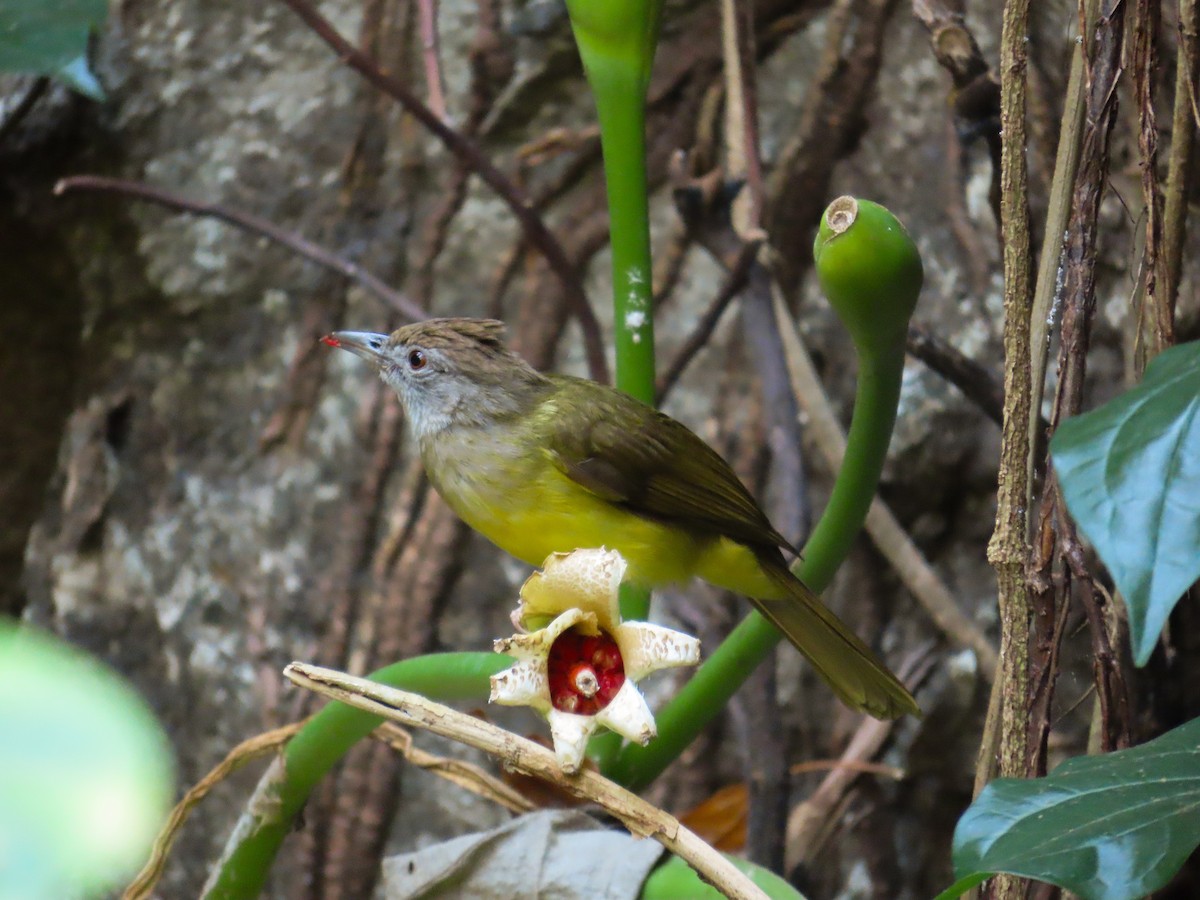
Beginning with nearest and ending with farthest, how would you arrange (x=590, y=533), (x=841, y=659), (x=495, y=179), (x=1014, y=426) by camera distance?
(x=1014, y=426)
(x=841, y=659)
(x=590, y=533)
(x=495, y=179)

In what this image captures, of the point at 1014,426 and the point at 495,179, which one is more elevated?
the point at 495,179

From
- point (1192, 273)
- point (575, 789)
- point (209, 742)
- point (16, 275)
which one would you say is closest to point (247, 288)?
point (16, 275)

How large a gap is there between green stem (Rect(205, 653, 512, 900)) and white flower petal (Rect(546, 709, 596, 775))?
0.40 meters

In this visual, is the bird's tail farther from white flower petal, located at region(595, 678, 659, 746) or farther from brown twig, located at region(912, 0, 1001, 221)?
white flower petal, located at region(595, 678, 659, 746)

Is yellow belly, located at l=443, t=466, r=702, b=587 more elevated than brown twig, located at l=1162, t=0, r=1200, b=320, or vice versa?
brown twig, located at l=1162, t=0, r=1200, b=320

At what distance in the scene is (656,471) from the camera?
2021 mm

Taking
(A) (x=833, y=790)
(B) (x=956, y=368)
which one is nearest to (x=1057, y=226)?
(B) (x=956, y=368)

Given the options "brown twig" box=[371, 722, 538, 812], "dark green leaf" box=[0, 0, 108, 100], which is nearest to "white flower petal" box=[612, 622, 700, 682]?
"brown twig" box=[371, 722, 538, 812]

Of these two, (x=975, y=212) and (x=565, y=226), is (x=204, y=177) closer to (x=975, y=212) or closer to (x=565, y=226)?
(x=565, y=226)

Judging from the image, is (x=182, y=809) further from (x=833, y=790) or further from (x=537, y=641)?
(x=833, y=790)

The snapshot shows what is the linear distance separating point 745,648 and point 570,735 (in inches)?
22.9

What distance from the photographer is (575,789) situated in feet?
3.11

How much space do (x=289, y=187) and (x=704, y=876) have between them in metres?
2.31

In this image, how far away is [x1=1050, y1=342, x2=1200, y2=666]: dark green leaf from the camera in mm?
814
